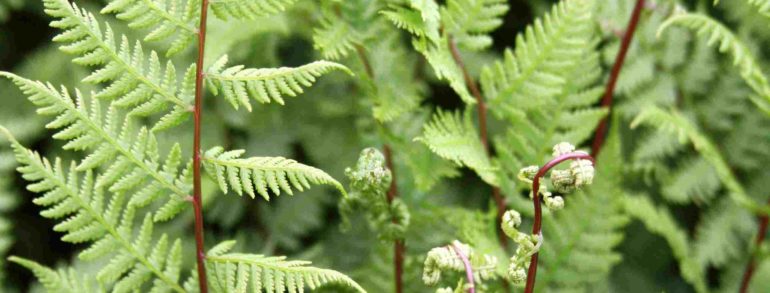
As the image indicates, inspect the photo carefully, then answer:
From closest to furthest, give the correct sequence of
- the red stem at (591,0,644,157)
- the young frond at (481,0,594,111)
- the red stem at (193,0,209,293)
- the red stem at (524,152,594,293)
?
the red stem at (524,152,594,293)
the red stem at (193,0,209,293)
the young frond at (481,0,594,111)
the red stem at (591,0,644,157)

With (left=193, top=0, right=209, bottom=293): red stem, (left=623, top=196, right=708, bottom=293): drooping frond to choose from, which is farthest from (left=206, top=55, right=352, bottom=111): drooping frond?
(left=623, top=196, right=708, bottom=293): drooping frond

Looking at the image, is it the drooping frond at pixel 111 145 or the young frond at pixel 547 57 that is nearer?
the drooping frond at pixel 111 145

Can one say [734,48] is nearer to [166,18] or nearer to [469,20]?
[469,20]

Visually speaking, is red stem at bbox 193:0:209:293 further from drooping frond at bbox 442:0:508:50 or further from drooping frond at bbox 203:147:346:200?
drooping frond at bbox 442:0:508:50

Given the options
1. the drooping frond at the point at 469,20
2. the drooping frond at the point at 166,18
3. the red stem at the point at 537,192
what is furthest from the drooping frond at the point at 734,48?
the drooping frond at the point at 166,18

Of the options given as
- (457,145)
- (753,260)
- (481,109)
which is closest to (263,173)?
(457,145)

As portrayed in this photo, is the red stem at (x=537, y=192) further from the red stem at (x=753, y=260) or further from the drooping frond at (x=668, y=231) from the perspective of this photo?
the red stem at (x=753, y=260)

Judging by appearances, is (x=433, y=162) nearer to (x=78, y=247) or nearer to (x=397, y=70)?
(x=397, y=70)
